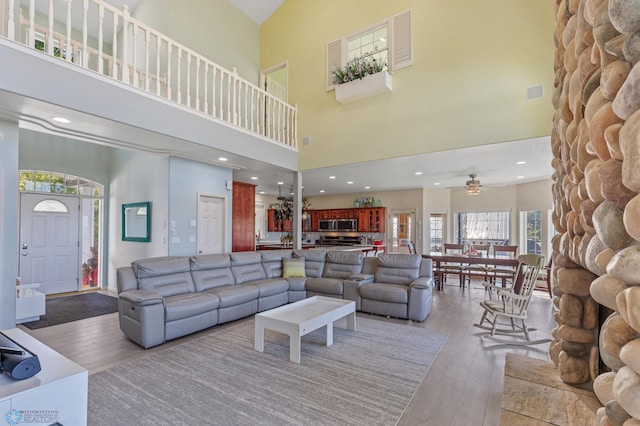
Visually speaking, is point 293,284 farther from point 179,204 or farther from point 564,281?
point 564,281

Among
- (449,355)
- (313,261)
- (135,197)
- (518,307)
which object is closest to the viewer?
(449,355)

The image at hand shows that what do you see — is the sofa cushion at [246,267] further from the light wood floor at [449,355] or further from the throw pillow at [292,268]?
the light wood floor at [449,355]

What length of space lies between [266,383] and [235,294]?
1.97m

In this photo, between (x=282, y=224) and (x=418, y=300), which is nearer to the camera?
(x=418, y=300)

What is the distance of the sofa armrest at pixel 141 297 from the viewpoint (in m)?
3.61

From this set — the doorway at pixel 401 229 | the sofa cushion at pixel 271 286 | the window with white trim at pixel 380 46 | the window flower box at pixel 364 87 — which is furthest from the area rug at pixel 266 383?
the doorway at pixel 401 229

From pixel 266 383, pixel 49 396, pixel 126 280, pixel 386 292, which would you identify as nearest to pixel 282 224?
pixel 386 292

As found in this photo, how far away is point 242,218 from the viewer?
7371mm

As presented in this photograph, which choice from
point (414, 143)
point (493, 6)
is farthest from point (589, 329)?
point (493, 6)

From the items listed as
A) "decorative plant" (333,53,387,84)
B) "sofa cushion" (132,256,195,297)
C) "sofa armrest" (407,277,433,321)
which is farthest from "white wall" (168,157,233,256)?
"sofa armrest" (407,277,433,321)

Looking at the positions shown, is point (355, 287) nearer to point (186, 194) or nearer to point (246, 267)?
point (246, 267)

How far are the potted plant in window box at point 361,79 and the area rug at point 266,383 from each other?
4105 mm

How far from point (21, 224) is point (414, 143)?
24.6 feet

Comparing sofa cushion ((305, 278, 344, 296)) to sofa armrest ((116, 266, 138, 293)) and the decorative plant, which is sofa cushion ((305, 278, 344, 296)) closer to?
sofa armrest ((116, 266, 138, 293))
